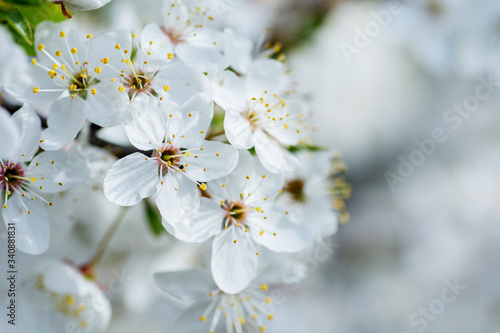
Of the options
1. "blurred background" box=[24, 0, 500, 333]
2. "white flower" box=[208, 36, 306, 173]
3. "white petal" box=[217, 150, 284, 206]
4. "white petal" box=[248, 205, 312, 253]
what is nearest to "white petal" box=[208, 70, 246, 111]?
"white flower" box=[208, 36, 306, 173]

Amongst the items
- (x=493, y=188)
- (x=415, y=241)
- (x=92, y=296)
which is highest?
(x=493, y=188)

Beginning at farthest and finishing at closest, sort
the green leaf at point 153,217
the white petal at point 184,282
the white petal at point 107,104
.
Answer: the green leaf at point 153,217 < the white petal at point 184,282 < the white petal at point 107,104

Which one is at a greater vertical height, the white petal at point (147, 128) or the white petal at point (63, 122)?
the white petal at point (147, 128)

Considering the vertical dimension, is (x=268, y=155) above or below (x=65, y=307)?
above

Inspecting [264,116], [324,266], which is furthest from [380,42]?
[264,116]

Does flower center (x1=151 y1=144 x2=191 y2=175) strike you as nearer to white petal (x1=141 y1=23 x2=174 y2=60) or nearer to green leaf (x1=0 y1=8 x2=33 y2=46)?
white petal (x1=141 y1=23 x2=174 y2=60)

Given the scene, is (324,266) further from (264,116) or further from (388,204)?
(264,116)

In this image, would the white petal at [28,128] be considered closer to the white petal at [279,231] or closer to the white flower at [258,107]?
the white flower at [258,107]

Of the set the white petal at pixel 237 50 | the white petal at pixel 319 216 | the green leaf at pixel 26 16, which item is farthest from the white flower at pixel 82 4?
the white petal at pixel 319 216
